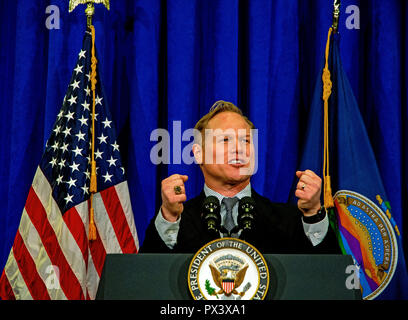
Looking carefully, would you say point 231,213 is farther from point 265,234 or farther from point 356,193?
point 356,193

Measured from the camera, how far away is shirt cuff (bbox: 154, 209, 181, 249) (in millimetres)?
2322

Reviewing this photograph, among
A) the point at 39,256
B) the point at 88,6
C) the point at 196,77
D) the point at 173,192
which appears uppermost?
the point at 88,6

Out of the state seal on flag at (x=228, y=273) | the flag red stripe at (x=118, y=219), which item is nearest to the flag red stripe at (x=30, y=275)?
the flag red stripe at (x=118, y=219)

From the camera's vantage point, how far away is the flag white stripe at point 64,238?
2904 millimetres

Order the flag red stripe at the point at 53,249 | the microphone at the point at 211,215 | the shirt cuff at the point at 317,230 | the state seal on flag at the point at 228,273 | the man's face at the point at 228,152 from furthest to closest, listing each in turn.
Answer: the flag red stripe at the point at 53,249 → the man's face at the point at 228,152 → the shirt cuff at the point at 317,230 → the microphone at the point at 211,215 → the state seal on flag at the point at 228,273

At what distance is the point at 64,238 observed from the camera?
291 cm

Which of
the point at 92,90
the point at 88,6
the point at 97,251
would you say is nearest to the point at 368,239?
the point at 97,251

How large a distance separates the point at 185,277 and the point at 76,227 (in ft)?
4.13

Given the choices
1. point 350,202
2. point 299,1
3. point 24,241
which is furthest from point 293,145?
point 24,241

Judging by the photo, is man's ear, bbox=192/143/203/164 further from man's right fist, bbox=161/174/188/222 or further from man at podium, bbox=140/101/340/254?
man's right fist, bbox=161/174/188/222

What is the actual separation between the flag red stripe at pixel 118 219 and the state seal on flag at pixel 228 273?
1260 millimetres

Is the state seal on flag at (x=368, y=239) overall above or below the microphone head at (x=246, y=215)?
below

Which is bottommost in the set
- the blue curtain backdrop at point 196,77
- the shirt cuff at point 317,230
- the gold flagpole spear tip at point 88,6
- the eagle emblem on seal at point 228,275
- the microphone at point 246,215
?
the eagle emblem on seal at point 228,275

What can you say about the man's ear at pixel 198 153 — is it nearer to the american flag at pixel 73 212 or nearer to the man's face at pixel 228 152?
the man's face at pixel 228 152
